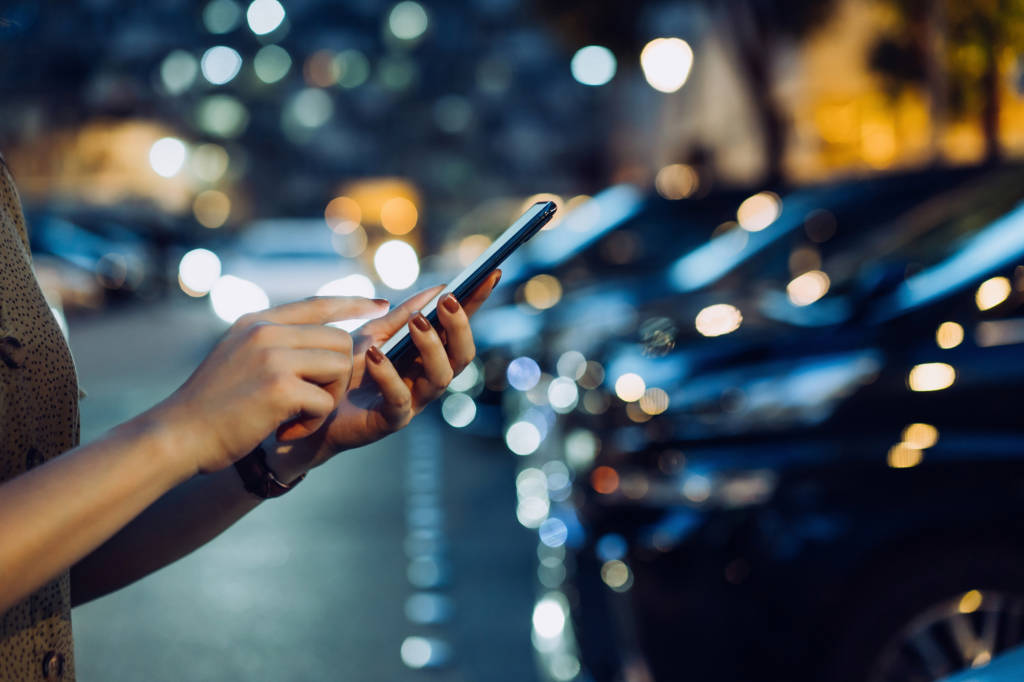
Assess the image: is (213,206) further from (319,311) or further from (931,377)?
(319,311)

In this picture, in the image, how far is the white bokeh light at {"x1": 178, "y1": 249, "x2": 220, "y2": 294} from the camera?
26514 millimetres

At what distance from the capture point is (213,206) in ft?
241

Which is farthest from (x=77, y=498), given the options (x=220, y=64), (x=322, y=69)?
(x=220, y=64)

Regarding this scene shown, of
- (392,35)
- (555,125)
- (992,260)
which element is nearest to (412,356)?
(992,260)

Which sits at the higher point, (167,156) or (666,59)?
(167,156)

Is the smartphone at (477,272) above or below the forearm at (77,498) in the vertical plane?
above

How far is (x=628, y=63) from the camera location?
769 inches

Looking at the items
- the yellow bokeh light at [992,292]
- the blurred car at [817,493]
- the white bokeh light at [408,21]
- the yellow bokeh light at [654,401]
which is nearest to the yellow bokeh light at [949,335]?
the blurred car at [817,493]

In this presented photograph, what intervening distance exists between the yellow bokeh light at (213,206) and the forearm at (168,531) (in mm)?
71611

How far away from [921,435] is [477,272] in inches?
82.2

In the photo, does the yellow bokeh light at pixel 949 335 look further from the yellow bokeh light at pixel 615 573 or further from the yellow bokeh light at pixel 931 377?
the yellow bokeh light at pixel 615 573

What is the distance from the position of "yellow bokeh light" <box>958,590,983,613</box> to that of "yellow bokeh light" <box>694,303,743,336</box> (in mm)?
1442

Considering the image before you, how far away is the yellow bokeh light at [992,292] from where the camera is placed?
3.43 metres

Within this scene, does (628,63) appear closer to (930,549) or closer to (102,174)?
(930,549)
